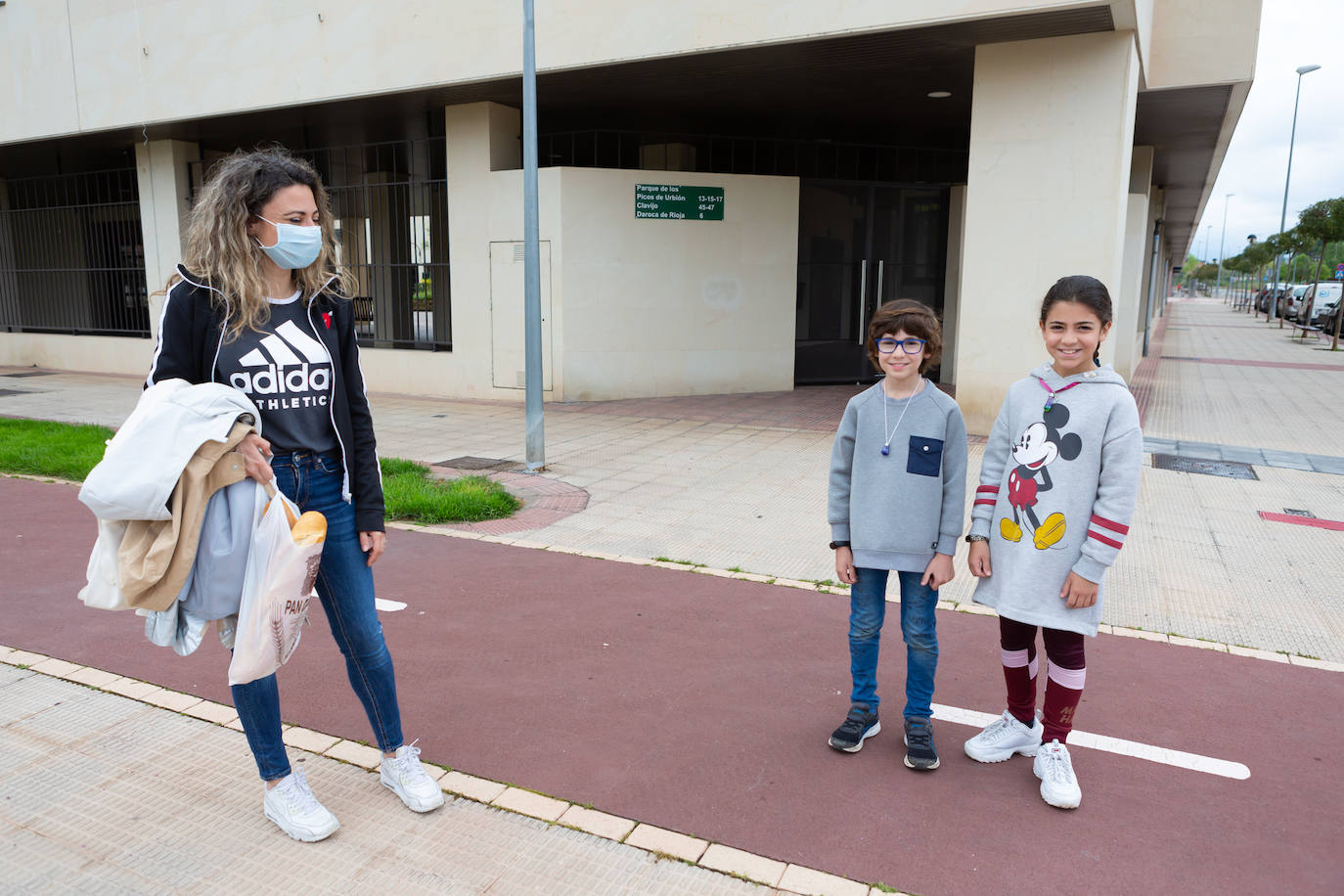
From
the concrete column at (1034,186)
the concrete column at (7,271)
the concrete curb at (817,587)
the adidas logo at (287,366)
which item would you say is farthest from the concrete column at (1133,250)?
the concrete column at (7,271)

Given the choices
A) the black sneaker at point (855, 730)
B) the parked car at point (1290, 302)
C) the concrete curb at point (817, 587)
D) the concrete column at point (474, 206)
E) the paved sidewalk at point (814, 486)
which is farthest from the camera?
the parked car at point (1290, 302)

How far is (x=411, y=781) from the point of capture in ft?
9.71

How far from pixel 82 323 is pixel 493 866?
19.7 m

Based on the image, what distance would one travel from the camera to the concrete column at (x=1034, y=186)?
359 inches

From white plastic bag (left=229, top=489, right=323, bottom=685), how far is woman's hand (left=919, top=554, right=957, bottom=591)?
1918 millimetres

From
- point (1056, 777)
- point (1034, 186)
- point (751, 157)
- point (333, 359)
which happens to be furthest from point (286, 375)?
point (751, 157)

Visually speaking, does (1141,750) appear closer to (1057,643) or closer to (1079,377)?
(1057,643)

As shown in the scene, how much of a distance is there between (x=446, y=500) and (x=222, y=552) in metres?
4.29

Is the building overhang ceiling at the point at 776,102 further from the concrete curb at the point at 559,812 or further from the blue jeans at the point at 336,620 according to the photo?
the concrete curb at the point at 559,812

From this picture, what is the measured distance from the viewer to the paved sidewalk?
5078 millimetres

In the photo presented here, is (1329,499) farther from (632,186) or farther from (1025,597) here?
(632,186)

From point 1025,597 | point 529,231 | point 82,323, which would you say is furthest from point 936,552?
point 82,323

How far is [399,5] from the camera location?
Result: 11.8m

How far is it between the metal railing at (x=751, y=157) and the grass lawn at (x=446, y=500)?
7.52m
